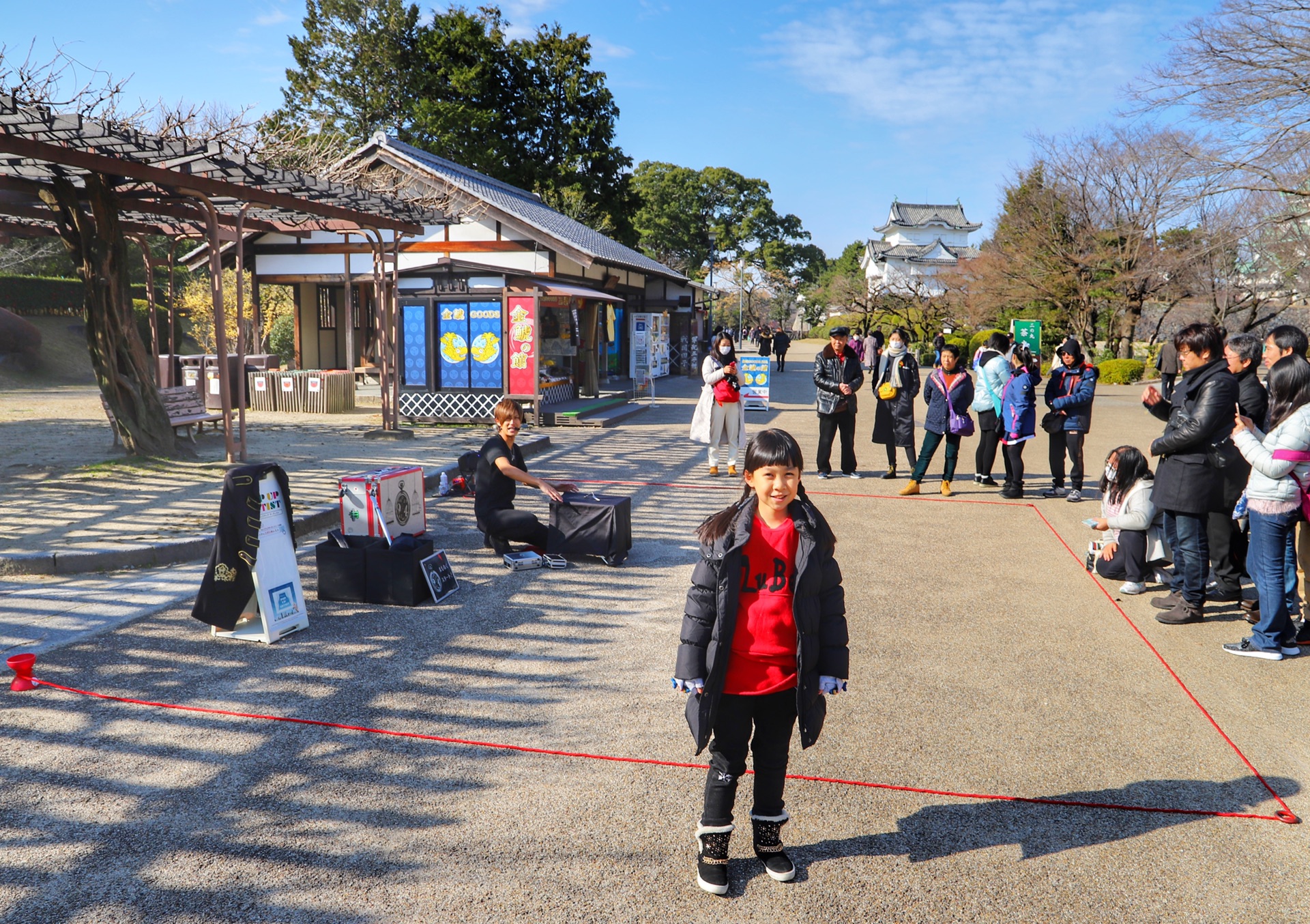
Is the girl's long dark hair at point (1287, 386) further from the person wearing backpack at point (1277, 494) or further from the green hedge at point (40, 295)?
A: the green hedge at point (40, 295)

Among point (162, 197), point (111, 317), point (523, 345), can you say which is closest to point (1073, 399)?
point (523, 345)

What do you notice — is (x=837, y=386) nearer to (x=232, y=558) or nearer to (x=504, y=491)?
(x=504, y=491)

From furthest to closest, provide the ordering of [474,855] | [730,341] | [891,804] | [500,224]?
[500,224]
[730,341]
[891,804]
[474,855]

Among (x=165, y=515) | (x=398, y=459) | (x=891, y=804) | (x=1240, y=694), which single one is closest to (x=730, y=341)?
(x=398, y=459)

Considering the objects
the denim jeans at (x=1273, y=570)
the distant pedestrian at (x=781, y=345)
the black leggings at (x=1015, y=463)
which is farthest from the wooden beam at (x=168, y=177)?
the distant pedestrian at (x=781, y=345)

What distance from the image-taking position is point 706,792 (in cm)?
295

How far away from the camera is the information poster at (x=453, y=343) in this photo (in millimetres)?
15648

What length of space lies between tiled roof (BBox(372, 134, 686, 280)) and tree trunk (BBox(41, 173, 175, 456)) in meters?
8.47

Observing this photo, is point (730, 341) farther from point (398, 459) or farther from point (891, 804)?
point (891, 804)

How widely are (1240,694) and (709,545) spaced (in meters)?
3.45

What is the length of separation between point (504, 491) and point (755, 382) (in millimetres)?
13605

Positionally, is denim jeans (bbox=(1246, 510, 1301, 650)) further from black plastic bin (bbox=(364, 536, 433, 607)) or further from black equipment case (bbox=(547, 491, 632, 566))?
black plastic bin (bbox=(364, 536, 433, 607))

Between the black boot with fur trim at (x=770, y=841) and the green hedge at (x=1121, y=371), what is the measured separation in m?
31.4

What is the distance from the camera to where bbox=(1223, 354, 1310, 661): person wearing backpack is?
4.72 meters
